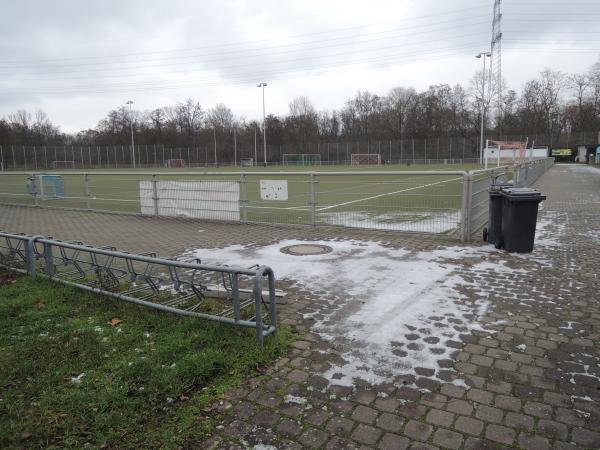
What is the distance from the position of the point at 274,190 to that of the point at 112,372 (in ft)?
24.7

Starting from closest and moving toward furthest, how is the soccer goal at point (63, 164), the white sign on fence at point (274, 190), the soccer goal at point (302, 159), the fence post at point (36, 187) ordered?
the white sign on fence at point (274, 190) < the fence post at point (36, 187) < the soccer goal at point (63, 164) < the soccer goal at point (302, 159)

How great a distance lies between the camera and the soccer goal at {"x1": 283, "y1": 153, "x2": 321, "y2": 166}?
82875mm

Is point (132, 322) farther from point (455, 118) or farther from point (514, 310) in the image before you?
point (455, 118)

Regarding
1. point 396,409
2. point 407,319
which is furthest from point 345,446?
point 407,319

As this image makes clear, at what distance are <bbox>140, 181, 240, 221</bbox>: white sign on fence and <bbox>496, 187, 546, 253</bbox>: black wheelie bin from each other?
632cm

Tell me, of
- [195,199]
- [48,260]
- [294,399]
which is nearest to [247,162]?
[195,199]

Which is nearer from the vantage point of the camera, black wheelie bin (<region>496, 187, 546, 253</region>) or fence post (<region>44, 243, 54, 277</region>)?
fence post (<region>44, 243, 54, 277</region>)

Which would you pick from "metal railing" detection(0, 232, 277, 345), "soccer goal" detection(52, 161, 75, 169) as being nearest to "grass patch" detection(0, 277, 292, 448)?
"metal railing" detection(0, 232, 277, 345)

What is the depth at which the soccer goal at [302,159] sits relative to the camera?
82.9 metres

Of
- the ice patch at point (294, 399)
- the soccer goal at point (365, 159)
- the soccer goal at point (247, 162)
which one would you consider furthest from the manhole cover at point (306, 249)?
the soccer goal at point (247, 162)

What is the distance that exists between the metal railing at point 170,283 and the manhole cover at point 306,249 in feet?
5.63

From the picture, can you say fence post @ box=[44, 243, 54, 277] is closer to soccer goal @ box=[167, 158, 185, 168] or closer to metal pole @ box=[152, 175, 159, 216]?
metal pole @ box=[152, 175, 159, 216]

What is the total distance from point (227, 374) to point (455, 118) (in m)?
91.1

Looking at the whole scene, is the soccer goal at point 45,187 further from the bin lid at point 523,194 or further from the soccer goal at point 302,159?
the soccer goal at point 302,159
